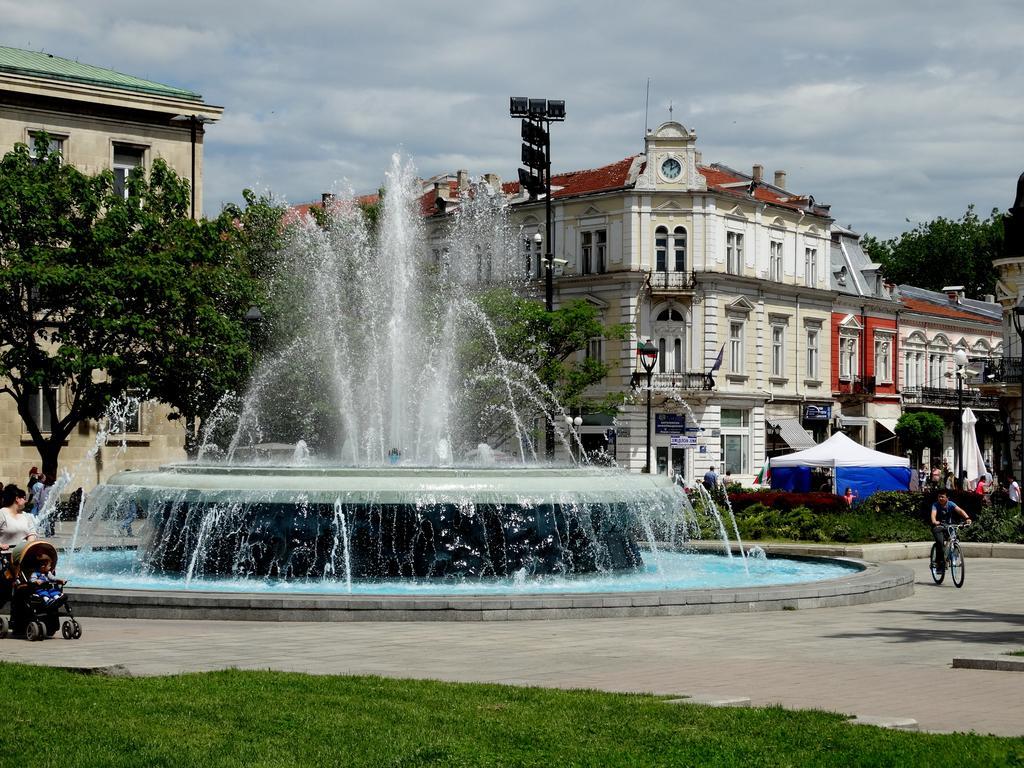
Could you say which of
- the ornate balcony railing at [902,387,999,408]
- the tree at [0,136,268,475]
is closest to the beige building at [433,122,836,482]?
the ornate balcony railing at [902,387,999,408]

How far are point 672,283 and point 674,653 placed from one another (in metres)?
45.7

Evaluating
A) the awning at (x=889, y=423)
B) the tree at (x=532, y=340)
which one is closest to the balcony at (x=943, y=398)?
the awning at (x=889, y=423)

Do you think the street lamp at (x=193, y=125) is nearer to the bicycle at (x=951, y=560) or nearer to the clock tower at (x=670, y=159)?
the clock tower at (x=670, y=159)

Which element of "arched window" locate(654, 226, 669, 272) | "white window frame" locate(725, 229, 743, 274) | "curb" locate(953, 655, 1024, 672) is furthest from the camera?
"white window frame" locate(725, 229, 743, 274)

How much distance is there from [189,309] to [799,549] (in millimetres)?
17579

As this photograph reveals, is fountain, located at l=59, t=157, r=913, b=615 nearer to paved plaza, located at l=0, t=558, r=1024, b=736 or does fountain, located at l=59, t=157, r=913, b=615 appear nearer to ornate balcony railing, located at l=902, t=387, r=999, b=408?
paved plaza, located at l=0, t=558, r=1024, b=736

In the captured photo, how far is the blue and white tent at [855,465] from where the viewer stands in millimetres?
40938

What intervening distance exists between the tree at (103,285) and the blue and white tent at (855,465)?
16.4 m

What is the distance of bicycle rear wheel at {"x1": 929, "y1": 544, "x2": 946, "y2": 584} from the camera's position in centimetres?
2041

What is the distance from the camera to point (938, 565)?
20438 mm

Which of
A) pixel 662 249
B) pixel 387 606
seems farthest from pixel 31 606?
pixel 662 249

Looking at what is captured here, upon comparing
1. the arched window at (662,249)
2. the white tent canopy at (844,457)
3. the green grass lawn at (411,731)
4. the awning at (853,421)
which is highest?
the arched window at (662,249)

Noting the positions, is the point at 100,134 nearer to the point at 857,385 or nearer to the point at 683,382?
the point at 683,382

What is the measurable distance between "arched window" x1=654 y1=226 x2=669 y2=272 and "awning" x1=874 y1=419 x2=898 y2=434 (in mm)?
16226
